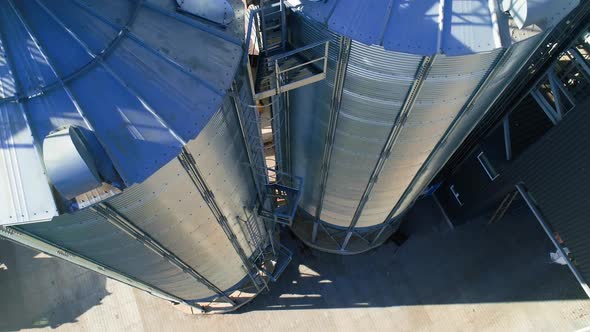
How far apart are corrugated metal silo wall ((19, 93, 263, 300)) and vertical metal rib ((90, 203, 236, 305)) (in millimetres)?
93

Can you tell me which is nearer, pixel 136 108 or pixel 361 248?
pixel 136 108

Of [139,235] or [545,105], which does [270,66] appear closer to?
[139,235]

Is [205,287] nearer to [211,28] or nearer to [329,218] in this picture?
[329,218]

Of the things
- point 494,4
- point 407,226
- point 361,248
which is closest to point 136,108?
point 494,4

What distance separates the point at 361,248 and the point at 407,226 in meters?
2.63

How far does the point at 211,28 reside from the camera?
8039 mm

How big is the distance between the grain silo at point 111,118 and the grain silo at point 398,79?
2.28 meters

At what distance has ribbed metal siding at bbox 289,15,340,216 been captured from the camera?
8.89m

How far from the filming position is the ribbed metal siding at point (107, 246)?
734cm

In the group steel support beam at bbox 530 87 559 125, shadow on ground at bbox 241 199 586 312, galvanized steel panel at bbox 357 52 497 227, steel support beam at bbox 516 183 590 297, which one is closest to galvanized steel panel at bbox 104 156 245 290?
galvanized steel panel at bbox 357 52 497 227

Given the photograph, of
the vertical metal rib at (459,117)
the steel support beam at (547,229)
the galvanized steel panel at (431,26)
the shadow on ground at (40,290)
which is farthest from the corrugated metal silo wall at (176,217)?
the steel support beam at (547,229)

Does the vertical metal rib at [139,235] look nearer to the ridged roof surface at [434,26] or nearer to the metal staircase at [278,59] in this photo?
the metal staircase at [278,59]

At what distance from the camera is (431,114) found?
989cm

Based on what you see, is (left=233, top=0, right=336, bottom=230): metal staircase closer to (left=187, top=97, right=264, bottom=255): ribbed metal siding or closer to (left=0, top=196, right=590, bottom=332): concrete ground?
(left=187, top=97, right=264, bottom=255): ribbed metal siding
